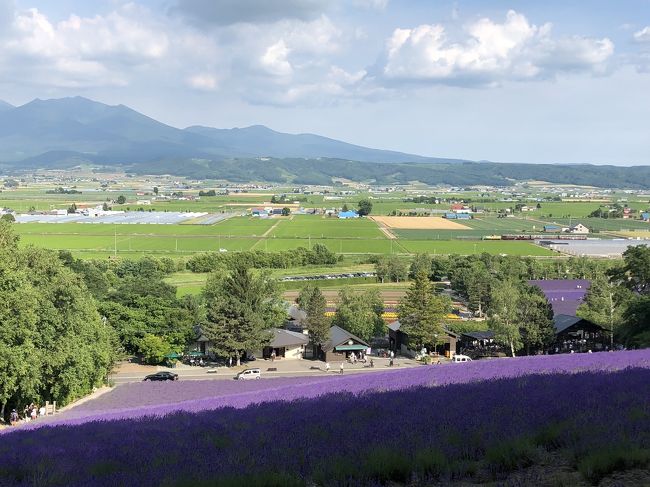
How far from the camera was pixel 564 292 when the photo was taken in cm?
5916

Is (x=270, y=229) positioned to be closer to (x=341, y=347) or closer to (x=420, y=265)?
(x=420, y=265)

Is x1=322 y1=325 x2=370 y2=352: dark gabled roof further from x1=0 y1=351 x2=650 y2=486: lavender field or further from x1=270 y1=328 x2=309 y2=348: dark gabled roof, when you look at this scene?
x1=0 y1=351 x2=650 y2=486: lavender field

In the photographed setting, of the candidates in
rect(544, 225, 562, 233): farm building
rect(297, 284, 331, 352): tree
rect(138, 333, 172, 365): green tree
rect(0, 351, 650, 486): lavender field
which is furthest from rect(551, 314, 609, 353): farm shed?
rect(544, 225, 562, 233): farm building

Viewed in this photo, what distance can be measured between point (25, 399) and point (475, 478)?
66.0 feet

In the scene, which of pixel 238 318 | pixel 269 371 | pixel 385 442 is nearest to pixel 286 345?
pixel 238 318

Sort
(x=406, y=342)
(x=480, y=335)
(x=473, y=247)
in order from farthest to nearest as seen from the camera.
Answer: (x=473, y=247) < (x=480, y=335) < (x=406, y=342)

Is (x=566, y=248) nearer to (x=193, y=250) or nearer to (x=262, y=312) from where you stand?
(x=193, y=250)

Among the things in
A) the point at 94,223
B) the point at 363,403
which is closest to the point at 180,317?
the point at 363,403

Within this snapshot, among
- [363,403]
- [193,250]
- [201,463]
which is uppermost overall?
[201,463]

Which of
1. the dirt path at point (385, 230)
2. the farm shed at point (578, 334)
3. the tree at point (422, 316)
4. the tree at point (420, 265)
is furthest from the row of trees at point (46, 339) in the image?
the dirt path at point (385, 230)

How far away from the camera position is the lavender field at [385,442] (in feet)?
18.3

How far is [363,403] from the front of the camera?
9.77 meters

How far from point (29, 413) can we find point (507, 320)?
25928mm

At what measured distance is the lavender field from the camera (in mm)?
5566
